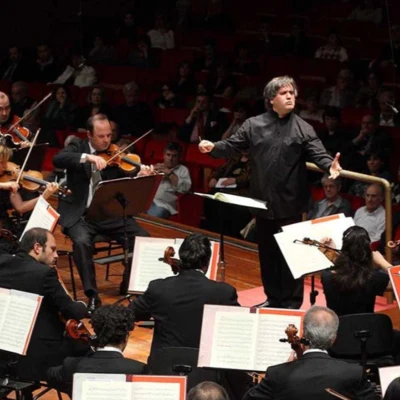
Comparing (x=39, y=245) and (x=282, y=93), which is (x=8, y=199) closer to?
(x=39, y=245)

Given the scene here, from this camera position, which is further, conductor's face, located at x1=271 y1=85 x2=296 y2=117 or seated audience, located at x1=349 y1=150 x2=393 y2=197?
seated audience, located at x1=349 y1=150 x2=393 y2=197

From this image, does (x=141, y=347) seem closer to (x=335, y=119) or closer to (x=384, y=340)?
(x=384, y=340)

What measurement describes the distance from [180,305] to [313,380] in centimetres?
103

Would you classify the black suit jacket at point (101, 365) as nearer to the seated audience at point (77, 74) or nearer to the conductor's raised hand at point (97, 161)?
the conductor's raised hand at point (97, 161)

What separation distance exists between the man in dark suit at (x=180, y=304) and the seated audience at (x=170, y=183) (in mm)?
3879

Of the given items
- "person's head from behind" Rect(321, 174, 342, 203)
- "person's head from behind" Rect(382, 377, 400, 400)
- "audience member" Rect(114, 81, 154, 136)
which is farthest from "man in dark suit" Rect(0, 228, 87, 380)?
"audience member" Rect(114, 81, 154, 136)

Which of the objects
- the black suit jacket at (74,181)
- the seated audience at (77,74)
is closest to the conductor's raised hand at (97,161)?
the black suit jacket at (74,181)

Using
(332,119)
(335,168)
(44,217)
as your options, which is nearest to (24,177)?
(44,217)

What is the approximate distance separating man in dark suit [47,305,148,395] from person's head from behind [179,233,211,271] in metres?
0.61

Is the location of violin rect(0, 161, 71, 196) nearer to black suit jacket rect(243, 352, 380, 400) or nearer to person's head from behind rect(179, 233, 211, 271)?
person's head from behind rect(179, 233, 211, 271)

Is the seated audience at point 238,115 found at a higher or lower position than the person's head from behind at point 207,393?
higher

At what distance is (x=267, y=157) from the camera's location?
6.17 meters

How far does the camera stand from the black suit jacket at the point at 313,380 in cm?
428

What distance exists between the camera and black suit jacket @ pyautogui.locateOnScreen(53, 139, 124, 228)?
7.02m
